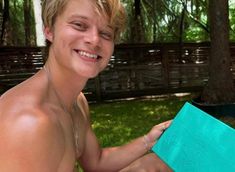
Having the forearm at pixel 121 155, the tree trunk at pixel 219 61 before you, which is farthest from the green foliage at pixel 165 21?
the forearm at pixel 121 155

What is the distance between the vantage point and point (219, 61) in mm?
6980

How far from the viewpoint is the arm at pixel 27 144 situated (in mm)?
1308

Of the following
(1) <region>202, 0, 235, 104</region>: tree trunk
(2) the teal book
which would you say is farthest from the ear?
(1) <region>202, 0, 235, 104</region>: tree trunk

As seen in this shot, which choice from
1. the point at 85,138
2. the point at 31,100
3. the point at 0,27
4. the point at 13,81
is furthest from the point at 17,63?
the point at 31,100

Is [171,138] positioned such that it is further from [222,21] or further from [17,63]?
[17,63]

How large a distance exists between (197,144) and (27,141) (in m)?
0.69

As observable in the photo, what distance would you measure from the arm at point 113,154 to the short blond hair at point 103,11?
74 cm

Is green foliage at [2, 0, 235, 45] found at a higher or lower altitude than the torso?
higher

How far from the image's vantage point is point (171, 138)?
185 cm

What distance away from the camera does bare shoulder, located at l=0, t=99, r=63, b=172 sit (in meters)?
1.31

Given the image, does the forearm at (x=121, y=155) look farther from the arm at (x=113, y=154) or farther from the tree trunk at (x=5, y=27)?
the tree trunk at (x=5, y=27)

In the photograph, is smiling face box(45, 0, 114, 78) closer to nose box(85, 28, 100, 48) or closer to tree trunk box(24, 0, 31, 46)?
nose box(85, 28, 100, 48)

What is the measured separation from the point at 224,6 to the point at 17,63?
4.66 metres

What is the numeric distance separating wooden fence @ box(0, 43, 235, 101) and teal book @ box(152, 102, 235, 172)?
24.0 feet
